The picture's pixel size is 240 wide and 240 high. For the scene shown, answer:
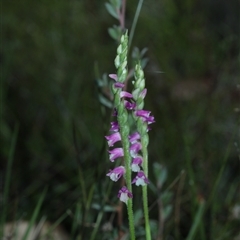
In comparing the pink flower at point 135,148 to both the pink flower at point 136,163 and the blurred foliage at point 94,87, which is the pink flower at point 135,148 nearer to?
the pink flower at point 136,163

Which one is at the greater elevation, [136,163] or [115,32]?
[115,32]

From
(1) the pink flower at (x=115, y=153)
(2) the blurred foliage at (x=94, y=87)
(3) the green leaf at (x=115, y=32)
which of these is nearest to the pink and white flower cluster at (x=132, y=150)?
(1) the pink flower at (x=115, y=153)

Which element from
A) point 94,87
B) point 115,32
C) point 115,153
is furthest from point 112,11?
point 94,87

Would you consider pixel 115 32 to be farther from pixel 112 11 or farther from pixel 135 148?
pixel 135 148

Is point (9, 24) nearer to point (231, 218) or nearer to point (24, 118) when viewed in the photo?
point (24, 118)

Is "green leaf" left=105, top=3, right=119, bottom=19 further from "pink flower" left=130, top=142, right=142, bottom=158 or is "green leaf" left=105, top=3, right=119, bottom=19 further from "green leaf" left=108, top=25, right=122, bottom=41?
"pink flower" left=130, top=142, right=142, bottom=158

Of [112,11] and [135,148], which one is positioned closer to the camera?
[135,148]

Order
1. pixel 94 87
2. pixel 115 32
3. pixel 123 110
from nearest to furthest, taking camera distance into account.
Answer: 1. pixel 123 110
2. pixel 115 32
3. pixel 94 87

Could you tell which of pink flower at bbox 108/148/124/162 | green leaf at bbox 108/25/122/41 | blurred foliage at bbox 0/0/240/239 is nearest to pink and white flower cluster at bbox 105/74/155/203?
pink flower at bbox 108/148/124/162
